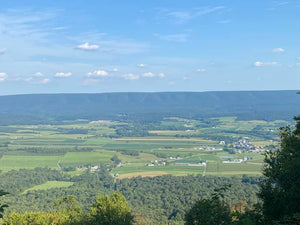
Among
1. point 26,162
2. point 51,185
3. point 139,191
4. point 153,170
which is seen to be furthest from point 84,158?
point 139,191

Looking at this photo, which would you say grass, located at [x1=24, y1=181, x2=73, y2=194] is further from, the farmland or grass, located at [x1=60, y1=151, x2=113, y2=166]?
grass, located at [x1=60, y1=151, x2=113, y2=166]

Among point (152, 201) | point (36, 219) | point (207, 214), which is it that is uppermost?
point (207, 214)

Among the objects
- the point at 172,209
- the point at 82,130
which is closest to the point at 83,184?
the point at 172,209

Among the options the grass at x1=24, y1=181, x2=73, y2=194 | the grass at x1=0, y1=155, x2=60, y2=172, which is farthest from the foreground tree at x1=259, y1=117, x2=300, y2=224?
the grass at x1=0, y1=155, x2=60, y2=172

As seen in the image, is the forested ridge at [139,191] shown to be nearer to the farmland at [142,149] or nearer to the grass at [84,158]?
the farmland at [142,149]

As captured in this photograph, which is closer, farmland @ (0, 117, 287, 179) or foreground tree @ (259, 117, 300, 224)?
foreground tree @ (259, 117, 300, 224)

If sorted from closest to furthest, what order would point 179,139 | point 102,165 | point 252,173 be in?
point 252,173
point 102,165
point 179,139

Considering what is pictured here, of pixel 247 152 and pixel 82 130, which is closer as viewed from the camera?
pixel 247 152

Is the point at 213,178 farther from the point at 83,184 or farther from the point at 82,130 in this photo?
the point at 82,130
